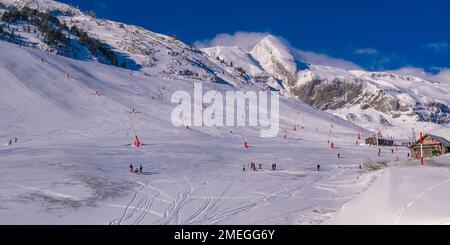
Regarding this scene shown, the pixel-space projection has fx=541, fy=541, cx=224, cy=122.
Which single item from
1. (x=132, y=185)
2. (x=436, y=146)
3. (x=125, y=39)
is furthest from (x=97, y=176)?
(x=125, y=39)

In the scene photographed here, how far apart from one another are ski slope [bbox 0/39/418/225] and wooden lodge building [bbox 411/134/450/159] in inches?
234

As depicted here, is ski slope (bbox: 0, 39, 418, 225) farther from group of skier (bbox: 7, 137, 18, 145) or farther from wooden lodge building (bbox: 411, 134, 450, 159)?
wooden lodge building (bbox: 411, 134, 450, 159)

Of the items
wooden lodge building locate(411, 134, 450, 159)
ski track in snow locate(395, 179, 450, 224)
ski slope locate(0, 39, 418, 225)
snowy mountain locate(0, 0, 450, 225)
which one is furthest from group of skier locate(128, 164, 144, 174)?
wooden lodge building locate(411, 134, 450, 159)

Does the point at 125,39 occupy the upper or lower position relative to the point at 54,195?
upper

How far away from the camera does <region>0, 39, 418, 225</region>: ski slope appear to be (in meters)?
24.9

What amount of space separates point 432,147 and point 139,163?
38.1 metres

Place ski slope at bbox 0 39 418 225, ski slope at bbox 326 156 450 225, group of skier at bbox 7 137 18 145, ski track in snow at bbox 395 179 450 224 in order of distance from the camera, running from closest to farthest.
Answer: ski slope at bbox 326 156 450 225 < ski track in snow at bbox 395 179 450 224 < ski slope at bbox 0 39 418 225 < group of skier at bbox 7 137 18 145

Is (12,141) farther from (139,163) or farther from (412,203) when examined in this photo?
(412,203)

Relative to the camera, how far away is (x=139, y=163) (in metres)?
41.9

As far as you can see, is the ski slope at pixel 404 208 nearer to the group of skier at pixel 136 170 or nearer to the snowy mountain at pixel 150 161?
the snowy mountain at pixel 150 161

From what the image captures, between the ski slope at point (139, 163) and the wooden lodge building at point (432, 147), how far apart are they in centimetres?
594
